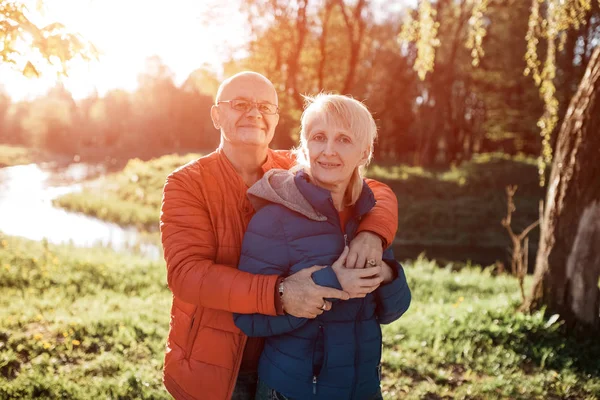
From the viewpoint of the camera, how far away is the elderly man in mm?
2029

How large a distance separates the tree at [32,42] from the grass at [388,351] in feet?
7.79

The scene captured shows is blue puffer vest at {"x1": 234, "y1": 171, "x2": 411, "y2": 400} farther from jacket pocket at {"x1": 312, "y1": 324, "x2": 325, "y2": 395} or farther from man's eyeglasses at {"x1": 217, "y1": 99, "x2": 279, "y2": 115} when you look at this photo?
man's eyeglasses at {"x1": 217, "y1": 99, "x2": 279, "y2": 115}

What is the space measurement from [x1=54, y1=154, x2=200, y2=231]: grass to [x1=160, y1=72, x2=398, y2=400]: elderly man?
45.5ft

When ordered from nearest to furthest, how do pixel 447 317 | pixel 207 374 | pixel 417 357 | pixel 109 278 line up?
pixel 207 374 → pixel 417 357 → pixel 447 317 → pixel 109 278

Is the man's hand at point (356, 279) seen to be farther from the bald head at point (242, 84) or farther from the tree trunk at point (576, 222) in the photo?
the tree trunk at point (576, 222)

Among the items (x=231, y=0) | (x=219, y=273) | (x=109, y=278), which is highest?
(x=231, y=0)

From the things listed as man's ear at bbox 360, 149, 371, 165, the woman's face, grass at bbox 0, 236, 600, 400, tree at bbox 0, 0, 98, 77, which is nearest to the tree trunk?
grass at bbox 0, 236, 600, 400

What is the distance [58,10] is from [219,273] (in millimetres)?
1925

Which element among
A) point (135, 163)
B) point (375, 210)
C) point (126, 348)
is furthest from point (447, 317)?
point (135, 163)

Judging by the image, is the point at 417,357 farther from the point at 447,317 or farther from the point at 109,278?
the point at 109,278

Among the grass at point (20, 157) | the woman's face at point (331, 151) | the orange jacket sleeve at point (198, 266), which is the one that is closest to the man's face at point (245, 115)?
the orange jacket sleeve at point (198, 266)

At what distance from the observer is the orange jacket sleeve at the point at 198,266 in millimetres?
2025

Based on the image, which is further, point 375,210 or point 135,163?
point 135,163

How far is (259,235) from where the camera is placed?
6.89 feet
